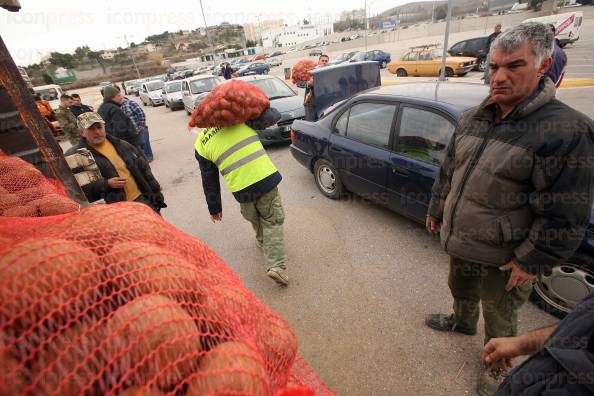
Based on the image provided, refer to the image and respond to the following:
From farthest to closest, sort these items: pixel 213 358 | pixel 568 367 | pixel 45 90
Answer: pixel 45 90, pixel 568 367, pixel 213 358

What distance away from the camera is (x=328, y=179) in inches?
185

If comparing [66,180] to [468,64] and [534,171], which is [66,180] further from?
[468,64]

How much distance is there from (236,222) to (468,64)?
15232 mm

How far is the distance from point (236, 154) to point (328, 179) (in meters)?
2.25

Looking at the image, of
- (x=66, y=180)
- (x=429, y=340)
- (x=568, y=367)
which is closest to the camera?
(x=568, y=367)

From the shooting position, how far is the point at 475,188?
1693 mm

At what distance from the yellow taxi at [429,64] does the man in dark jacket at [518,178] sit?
15269 millimetres

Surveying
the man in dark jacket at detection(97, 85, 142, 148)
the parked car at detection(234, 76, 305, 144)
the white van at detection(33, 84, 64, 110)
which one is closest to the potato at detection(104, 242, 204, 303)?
the man in dark jacket at detection(97, 85, 142, 148)

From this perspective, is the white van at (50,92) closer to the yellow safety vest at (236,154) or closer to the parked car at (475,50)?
the yellow safety vest at (236,154)

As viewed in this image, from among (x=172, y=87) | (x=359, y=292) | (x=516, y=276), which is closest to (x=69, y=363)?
(x=516, y=276)

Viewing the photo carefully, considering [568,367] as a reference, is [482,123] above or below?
above

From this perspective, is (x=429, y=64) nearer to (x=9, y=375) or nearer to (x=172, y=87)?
(x=172, y=87)

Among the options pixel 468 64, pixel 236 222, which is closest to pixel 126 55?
Result: pixel 468 64

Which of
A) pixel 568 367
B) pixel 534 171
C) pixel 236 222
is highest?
pixel 534 171
